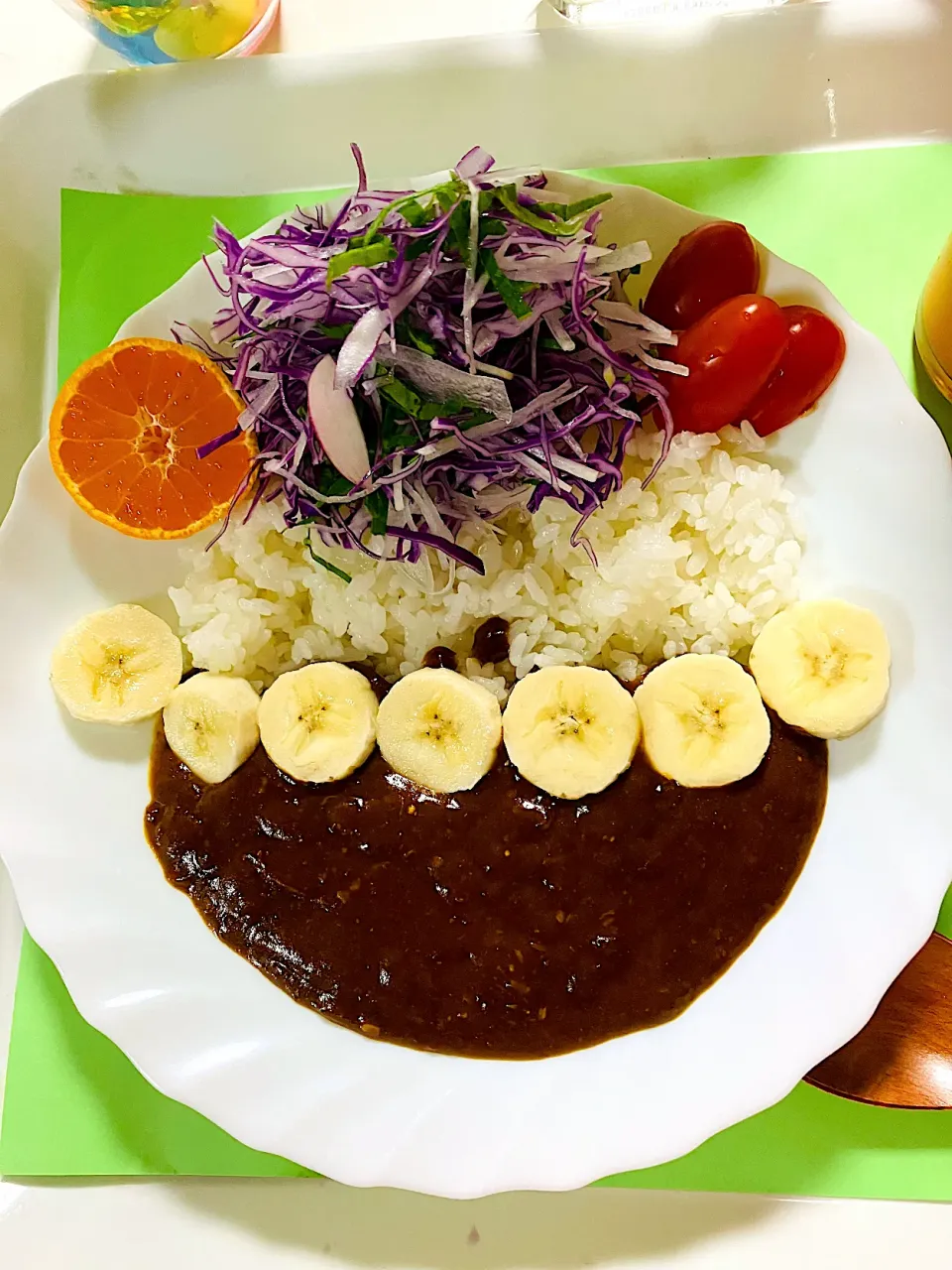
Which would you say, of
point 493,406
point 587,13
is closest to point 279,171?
point 587,13

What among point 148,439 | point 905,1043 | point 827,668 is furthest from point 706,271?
point 905,1043

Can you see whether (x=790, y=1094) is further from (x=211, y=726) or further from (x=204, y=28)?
(x=204, y=28)

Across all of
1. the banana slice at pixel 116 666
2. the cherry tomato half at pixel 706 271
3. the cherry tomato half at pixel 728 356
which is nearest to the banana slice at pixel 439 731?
the banana slice at pixel 116 666

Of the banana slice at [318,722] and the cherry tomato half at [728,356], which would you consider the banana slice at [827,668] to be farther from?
the banana slice at [318,722]

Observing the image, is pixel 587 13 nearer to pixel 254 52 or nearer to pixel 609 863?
pixel 254 52

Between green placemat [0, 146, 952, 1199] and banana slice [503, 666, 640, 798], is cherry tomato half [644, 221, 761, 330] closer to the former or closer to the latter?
green placemat [0, 146, 952, 1199]
